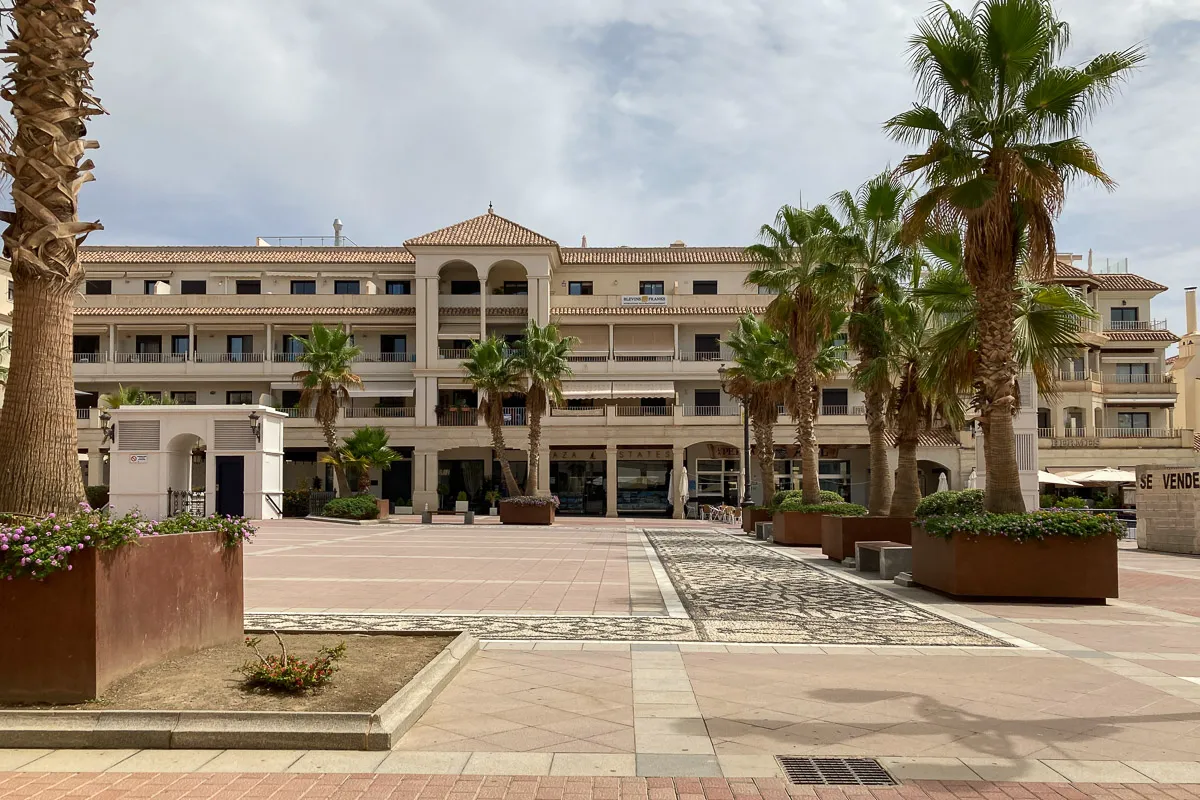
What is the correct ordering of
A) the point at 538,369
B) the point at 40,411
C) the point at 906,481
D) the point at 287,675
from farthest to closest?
the point at 538,369 < the point at 906,481 < the point at 40,411 < the point at 287,675

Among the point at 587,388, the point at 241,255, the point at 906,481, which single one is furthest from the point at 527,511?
the point at 241,255

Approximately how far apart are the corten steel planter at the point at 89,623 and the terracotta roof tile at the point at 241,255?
45.8 metres

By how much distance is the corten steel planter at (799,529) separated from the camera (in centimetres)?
2333

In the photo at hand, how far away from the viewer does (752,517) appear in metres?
31.0

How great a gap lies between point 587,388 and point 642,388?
9.08 ft

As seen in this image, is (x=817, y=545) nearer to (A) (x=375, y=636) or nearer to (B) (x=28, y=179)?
(A) (x=375, y=636)

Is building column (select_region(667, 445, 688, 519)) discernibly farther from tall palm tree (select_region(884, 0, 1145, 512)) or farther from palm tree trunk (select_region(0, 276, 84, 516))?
palm tree trunk (select_region(0, 276, 84, 516))

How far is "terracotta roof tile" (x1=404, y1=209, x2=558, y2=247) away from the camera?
159 ft

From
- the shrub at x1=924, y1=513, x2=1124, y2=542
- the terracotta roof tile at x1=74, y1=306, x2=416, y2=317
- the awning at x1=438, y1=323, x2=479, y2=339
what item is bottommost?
the shrub at x1=924, y1=513, x2=1124, y2=542

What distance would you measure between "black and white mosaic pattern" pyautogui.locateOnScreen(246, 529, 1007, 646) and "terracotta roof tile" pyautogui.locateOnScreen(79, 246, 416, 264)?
135 feet

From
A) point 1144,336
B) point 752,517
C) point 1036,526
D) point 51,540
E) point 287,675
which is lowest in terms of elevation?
point 752,517

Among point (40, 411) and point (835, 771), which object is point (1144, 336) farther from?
point (40, 411)

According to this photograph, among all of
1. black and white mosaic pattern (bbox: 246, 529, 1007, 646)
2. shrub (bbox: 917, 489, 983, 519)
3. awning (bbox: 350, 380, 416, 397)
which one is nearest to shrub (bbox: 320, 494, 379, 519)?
awning (bbox: 350, 380, 416, 397)

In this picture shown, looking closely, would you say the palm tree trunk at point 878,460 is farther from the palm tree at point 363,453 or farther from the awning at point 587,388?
the awning at point 587,388
